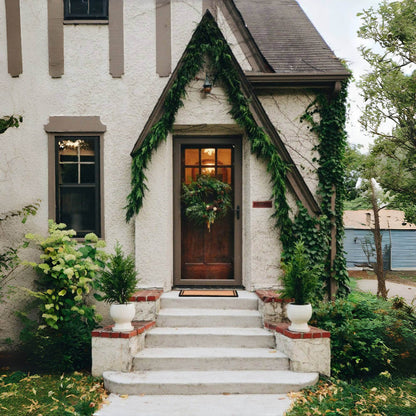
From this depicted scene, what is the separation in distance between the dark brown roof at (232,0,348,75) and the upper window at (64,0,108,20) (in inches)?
108

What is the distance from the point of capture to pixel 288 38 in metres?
6.57

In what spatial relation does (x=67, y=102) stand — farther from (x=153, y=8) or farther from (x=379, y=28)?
(x=379, y=28)

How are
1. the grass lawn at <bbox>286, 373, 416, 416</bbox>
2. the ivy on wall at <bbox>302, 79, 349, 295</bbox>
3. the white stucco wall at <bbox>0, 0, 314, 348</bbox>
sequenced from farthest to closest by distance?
the ivy on wall at <bbox>302, 79, 349, 295</bbox>, the white stucco wall at <bbox>0, 0, 314, 348</bbox>, the grass lawn at <bbox>286, 373, 416, 416</bbox>

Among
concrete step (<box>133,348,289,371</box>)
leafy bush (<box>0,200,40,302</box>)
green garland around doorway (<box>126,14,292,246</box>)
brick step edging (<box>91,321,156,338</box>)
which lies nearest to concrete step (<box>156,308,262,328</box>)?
brick step edging (<box>91,321,156,338</box>)

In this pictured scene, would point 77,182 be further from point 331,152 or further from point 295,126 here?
point 331,152

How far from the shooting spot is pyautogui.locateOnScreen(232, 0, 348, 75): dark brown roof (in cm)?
586

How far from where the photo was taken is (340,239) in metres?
5.86

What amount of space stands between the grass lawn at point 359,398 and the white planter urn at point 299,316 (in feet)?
2.02

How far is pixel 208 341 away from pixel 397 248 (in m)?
17.9

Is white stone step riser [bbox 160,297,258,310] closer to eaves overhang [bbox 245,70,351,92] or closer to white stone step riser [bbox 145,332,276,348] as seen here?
white stone step riser [bbox 145,332,276,348]

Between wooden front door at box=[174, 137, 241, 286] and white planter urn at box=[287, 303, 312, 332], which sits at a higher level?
wooden front door at box=[174, 137, 241, 286]

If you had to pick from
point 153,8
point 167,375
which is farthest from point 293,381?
point 153,8

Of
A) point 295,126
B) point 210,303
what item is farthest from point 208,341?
point 295,126

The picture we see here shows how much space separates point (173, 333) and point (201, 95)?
137 inches
